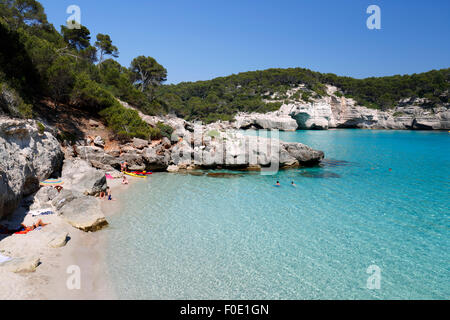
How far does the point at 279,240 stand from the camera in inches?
394

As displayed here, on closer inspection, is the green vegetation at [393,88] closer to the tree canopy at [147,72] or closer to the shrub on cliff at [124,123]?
the tree canopy at [147,72]

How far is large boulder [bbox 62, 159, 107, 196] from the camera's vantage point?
14047 millimetres

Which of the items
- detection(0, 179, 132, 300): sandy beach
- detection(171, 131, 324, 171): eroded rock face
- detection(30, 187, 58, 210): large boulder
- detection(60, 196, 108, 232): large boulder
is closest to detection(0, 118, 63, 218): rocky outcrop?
detection(30, 187, 58, 210): large boulder

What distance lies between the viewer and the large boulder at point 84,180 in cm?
1405

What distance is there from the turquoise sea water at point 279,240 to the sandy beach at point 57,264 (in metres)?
0.45

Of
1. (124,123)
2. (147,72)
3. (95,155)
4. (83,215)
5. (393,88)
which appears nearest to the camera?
(83,215)

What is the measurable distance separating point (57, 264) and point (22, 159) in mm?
6601

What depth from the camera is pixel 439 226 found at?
11.5 m

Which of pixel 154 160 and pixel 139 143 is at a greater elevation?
pixel 139 143

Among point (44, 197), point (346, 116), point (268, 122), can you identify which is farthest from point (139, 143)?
point (346, 116)

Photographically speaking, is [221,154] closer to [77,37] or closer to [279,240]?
[279,240]

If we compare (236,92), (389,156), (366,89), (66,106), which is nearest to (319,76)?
(366,89)

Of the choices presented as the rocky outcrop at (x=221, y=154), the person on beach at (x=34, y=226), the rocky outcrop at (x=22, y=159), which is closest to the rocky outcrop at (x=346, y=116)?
the rocky outcrop at (x=221, y=154)
